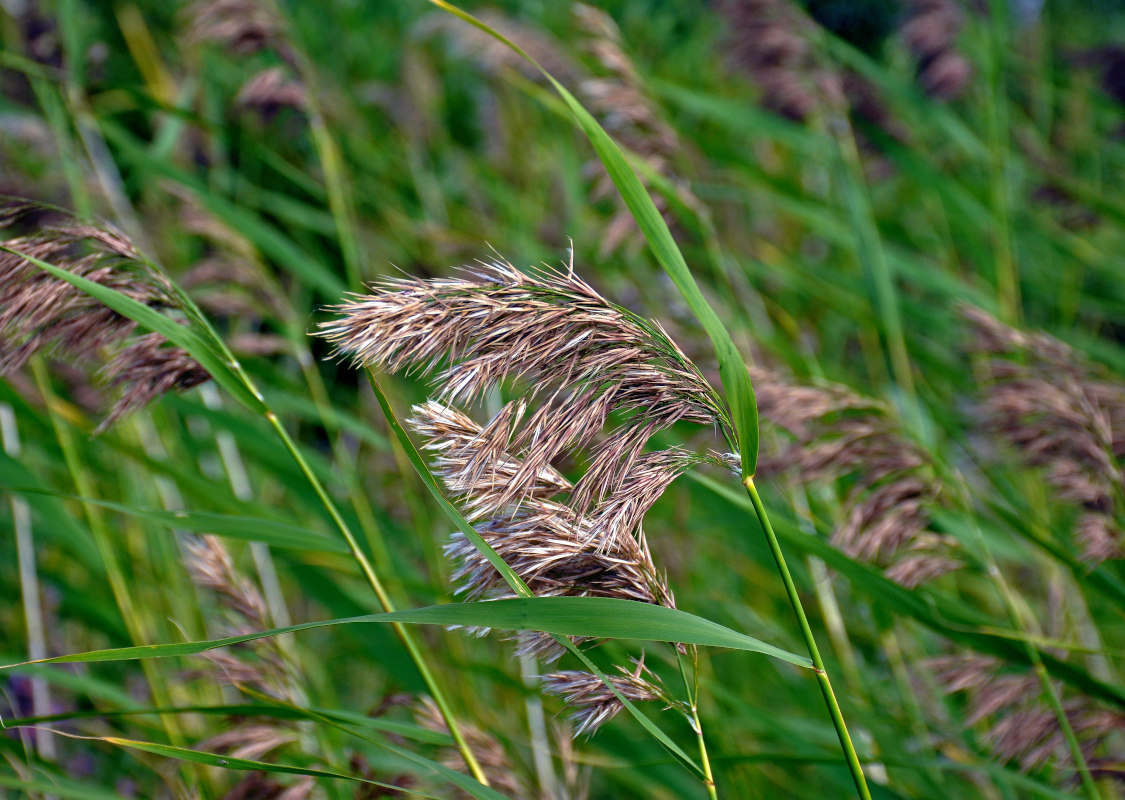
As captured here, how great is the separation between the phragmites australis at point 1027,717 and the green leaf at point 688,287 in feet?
2.70

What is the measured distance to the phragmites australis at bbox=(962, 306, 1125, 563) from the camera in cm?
124

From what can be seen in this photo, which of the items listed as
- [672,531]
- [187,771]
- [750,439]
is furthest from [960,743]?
[187,771]

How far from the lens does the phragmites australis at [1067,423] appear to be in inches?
48.9

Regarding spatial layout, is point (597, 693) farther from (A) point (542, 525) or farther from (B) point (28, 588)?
(B) point (28, 588)

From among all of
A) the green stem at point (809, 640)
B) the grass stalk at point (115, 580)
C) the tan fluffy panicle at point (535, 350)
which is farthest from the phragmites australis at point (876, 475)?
the grass stalk at point (115, 580)

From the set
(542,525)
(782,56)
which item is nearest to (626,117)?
(782,56)

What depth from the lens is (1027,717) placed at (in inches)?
47.3

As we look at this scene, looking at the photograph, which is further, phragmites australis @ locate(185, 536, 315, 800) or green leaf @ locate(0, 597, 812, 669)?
phragmites australis @ locate(185, 536, 315, 800)

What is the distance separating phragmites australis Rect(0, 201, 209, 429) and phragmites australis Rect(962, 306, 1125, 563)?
134 centimetres

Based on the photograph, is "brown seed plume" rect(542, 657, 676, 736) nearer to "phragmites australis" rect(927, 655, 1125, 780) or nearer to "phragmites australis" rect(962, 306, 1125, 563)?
"phragmites australis" rect(927, 655, 1125, 780)

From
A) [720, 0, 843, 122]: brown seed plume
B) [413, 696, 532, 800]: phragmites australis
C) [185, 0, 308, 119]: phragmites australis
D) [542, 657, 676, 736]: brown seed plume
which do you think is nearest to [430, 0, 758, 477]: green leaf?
[542, 657, 676, 736]: brown seed plume

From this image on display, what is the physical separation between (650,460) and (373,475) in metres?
2.55

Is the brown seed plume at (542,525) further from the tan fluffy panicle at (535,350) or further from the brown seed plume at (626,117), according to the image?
the brown seed plume at (626,117)

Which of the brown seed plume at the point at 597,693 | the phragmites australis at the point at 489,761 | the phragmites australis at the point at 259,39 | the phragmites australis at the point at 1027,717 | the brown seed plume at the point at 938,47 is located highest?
the phragmites australis at the point at 259,39
